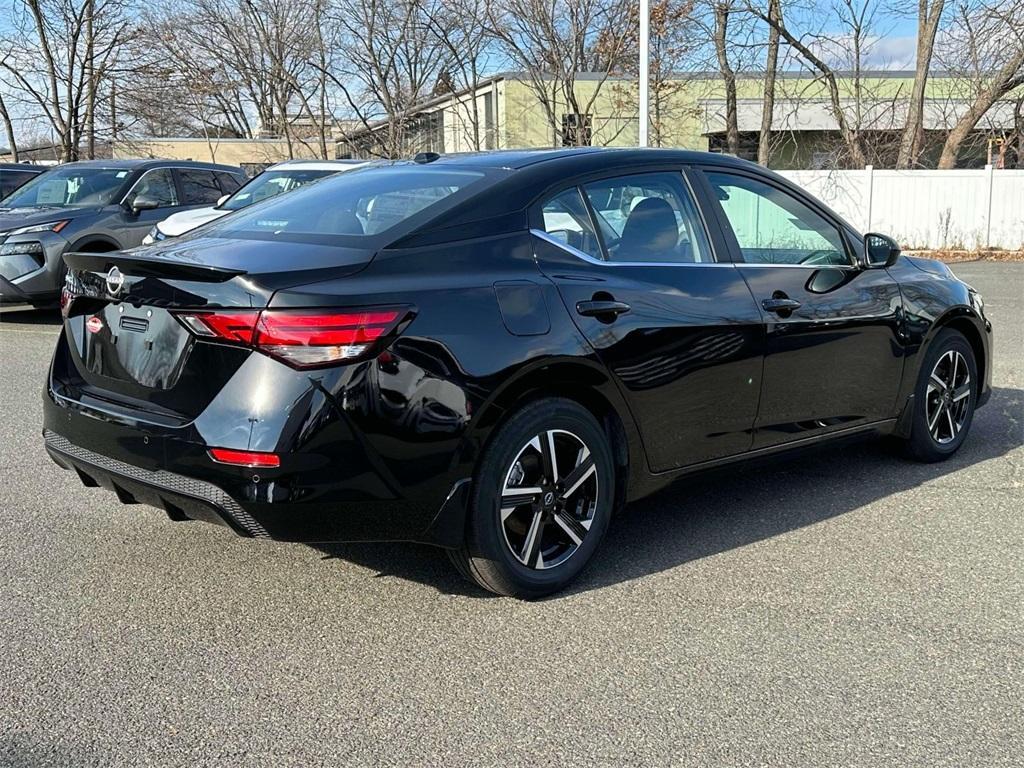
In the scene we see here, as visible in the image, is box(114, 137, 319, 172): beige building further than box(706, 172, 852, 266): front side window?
Yes

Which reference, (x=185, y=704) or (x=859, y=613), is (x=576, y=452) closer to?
(x=859, y=613)

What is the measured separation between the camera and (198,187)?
12742 millimetres

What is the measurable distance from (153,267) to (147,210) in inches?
Answer: 348

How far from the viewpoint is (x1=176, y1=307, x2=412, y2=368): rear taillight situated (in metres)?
3.25

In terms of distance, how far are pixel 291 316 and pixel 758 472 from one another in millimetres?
3218

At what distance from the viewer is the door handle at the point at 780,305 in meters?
4.55

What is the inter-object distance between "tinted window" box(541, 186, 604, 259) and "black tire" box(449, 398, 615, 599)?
2.15 feet

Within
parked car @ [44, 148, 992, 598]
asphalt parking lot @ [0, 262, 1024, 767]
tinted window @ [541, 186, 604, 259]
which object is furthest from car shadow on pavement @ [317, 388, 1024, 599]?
tinted window @ [541, 186, 604, 259]

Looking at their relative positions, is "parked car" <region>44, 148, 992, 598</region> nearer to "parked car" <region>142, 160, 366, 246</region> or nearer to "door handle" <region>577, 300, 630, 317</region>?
"door handle" <region>577, 300, 630, 317</region>

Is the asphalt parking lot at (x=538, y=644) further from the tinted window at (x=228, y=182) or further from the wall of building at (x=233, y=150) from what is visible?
the wall of building at (x=233, y=150)

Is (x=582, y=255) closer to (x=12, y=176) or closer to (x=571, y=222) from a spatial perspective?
(x=571, y=222)

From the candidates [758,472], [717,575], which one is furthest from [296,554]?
[758,472]

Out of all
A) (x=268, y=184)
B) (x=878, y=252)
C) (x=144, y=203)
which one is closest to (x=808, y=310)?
(x=878, y=252)

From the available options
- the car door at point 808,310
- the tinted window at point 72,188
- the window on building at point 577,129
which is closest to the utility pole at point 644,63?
the tinted window at point 72,188
